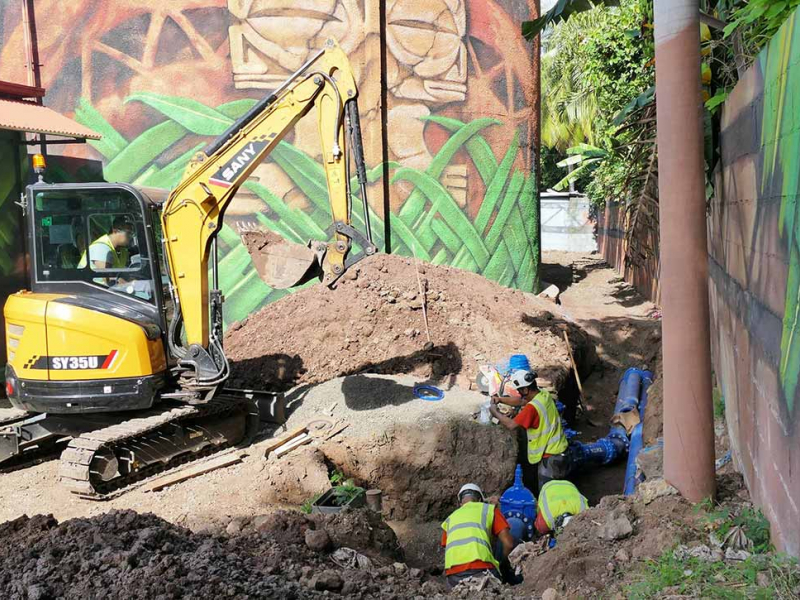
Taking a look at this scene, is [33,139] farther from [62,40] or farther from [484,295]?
[484,295]

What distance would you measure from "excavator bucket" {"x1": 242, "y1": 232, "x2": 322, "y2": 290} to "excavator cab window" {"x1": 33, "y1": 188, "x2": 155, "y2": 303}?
1.10 m

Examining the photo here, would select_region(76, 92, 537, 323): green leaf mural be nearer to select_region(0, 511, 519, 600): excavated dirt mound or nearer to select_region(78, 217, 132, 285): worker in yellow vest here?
select_region(78, 217, 132, 285): worker in yellow vest

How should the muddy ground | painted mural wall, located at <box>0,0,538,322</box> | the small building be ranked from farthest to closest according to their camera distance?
painted mural wall, located at <box>0,0,538,322</box> < the small building < the muddy ground

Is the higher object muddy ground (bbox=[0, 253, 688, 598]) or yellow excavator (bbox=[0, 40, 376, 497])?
yellow excavator (bbox=[0, 40, 376, 497])

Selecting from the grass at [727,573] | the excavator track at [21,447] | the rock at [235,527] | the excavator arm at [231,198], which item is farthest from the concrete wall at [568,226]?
the grass at [727,573]

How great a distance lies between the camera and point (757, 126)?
492 cm

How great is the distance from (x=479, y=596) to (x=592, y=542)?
0.77 meters

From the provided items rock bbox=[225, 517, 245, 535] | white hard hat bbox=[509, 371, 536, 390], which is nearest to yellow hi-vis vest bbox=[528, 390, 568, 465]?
white hard hat bbox=[509, 371, 536, 390]

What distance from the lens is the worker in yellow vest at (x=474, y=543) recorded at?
219 inches

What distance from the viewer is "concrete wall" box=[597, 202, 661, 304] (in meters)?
10.3

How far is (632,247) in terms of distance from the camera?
10086mm

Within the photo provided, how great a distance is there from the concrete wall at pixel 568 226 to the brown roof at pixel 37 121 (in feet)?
69.6

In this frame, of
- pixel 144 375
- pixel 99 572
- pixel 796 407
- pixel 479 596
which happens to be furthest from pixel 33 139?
pixel 796 407

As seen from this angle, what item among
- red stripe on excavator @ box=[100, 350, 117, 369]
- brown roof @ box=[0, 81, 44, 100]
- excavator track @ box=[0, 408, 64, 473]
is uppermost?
brown roof @ box=[0, 81, 44, 100]
